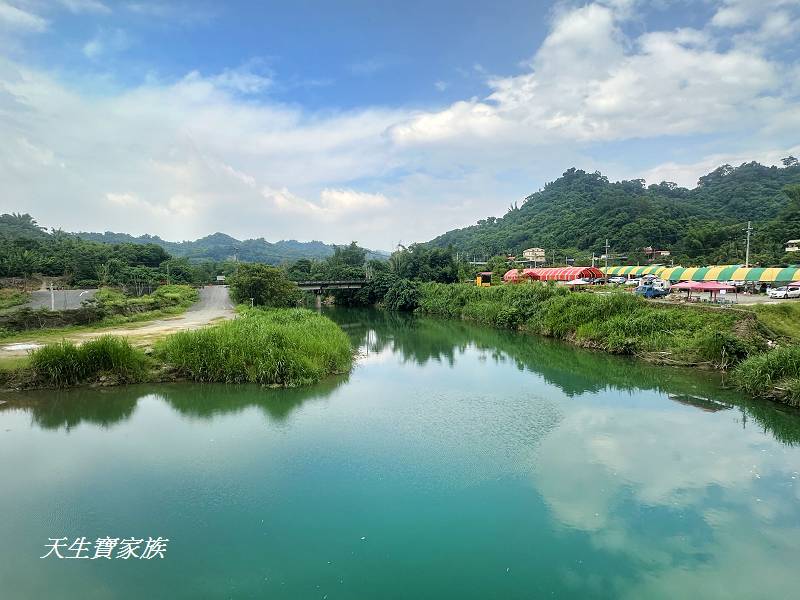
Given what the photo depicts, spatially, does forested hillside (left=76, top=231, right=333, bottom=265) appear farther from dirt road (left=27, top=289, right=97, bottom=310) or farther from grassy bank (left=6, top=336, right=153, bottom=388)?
grassy bank (left=6, top=336, right=153, bottom=388)

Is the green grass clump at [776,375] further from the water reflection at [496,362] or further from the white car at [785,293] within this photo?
the white car at [785,293]

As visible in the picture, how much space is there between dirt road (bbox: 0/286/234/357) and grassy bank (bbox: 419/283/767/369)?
1869 cm

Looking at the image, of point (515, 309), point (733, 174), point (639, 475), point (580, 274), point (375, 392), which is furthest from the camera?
point (733, 174)

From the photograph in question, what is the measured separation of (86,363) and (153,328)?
314 inches

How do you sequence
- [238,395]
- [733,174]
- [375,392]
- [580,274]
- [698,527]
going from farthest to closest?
[733,174] → [580,274] → [375,392] → [238,395] → [698,527]

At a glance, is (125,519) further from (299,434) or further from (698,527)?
(698,527)

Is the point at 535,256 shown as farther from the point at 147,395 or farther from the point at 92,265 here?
the point at 147,395

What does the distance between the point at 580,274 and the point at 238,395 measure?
114 ft

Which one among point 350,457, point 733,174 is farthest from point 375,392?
point 733,174

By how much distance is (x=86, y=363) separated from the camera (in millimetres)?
15906

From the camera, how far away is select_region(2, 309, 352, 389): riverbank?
15.6m

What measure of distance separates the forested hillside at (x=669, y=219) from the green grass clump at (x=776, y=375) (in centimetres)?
3111

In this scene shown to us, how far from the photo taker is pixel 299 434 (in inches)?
492

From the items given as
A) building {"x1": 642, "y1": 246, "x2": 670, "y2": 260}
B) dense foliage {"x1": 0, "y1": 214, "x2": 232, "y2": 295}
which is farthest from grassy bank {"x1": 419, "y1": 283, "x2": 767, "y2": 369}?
building {"x1": 642, "y1": 246, "x2": 670, "y2": 260}
